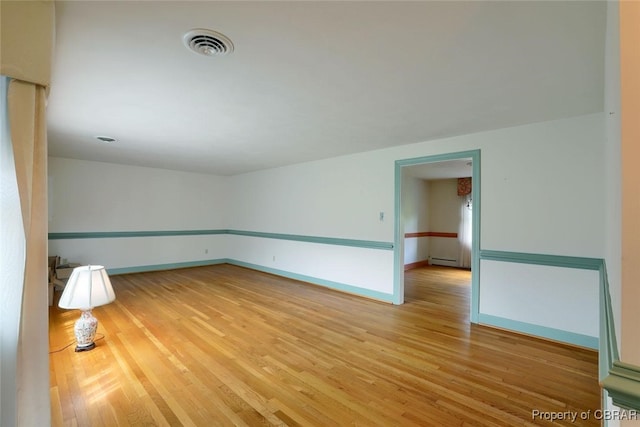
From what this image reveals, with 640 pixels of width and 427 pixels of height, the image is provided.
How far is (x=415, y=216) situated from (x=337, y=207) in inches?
131

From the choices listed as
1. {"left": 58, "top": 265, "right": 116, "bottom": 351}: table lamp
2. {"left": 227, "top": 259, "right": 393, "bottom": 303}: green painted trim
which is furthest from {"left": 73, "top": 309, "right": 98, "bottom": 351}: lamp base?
{"left": 227, "top": 259, "right": 393, "bottom": 303}: green painted trim

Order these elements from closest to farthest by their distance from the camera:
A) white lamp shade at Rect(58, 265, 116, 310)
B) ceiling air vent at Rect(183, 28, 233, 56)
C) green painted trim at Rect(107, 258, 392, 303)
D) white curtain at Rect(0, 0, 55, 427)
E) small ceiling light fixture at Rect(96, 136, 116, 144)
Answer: white curtain at Rect(0, 0, 55, 427) → ceiling air vent at Rect(183, 28, 233, 56) → white lamp shade at Rect(58, 265, 116, 310) → small ceiling light fixture at Rect(96, 136, 116, 144) → green painted trim at Rect(107, 258, 392, 303)

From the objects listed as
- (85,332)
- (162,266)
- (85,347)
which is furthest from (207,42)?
(162,266)

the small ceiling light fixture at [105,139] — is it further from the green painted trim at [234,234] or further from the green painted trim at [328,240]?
the green painted trim at [328,240]

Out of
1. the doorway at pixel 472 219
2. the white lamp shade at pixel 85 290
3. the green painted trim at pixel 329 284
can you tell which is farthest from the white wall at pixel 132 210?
the doorway at pixel 472 219

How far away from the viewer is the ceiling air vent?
5.26 feet

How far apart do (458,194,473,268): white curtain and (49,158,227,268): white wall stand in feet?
20.3

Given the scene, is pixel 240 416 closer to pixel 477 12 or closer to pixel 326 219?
pixel 477 12

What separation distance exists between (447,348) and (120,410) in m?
2.74

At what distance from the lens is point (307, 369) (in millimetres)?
2424

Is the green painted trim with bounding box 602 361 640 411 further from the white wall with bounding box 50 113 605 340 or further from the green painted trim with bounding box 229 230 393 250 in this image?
the green painted trim with bounding box 229 230 393 250

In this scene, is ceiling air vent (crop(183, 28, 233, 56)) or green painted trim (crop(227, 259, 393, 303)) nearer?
A: ceiling air vent (crop(183, 28, 233, 56))

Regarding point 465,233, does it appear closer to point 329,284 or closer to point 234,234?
point 329,284

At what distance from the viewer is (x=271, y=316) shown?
368cm
